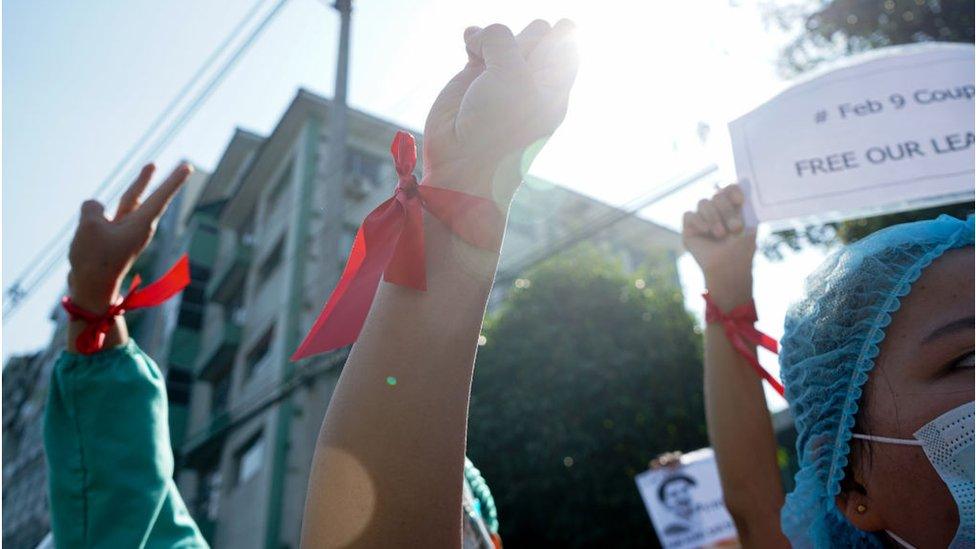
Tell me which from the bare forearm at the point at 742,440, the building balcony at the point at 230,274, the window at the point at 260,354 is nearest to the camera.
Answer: the bare forearm at the point at 742,440

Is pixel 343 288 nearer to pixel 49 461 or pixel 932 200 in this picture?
pixel 49 461

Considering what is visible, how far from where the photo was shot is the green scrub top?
1.34 m

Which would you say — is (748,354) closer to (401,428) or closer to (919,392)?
(919,392)

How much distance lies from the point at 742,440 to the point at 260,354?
16.6 m

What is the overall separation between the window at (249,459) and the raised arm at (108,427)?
13473 mm

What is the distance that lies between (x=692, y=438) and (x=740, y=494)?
11.1 meters

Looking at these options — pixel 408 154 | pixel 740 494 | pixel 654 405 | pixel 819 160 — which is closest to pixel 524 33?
pixel 408 154

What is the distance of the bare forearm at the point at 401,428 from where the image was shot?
27.0 inches

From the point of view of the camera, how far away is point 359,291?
86 centimetres

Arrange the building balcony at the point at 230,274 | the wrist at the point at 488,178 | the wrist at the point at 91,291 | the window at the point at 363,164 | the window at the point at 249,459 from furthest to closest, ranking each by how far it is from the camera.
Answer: the building balcony at the point at 230,274, the window at the point at 363,164, the window at the point at 249,459, the wrist at the point at 91,291, the wrist at the point at 488,178

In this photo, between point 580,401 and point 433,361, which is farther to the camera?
point 580,401

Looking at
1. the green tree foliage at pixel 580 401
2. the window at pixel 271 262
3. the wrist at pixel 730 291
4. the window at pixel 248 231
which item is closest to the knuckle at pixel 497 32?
the wrist at pixel 730 291

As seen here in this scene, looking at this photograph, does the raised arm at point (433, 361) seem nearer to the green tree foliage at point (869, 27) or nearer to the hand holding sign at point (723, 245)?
the hand holding sign at point (723, 245)

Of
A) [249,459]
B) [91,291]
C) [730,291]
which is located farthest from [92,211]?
[249,459]
